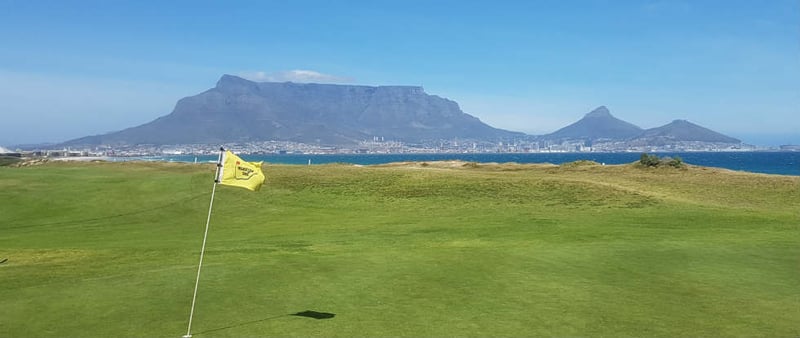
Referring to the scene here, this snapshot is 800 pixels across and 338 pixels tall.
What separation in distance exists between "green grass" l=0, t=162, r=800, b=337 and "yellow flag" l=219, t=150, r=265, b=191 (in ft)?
7.55

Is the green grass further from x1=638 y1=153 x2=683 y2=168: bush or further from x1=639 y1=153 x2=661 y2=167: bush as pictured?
x1=639 y1=153 x2=661 y2=167: bush

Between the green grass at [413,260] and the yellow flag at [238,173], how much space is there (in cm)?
230

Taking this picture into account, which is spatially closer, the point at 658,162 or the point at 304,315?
the point at 304,315

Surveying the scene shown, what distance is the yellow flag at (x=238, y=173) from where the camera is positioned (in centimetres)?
1119

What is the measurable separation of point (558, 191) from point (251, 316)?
29.9 metres

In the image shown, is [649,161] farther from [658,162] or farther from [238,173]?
[238,173]

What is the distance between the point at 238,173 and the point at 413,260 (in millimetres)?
6568

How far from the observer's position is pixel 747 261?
16.1 metres

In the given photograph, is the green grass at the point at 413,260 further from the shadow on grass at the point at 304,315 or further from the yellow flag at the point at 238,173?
the yellow flag at the point at 238,173

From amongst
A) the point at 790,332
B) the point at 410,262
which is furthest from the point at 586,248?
the point at 790,332

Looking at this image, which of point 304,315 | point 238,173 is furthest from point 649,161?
point 238,173

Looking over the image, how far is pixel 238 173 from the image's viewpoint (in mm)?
11312

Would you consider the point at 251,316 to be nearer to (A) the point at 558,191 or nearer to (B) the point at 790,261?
(B) the point at 790,261

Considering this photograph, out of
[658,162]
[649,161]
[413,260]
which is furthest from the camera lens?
[649,161]
